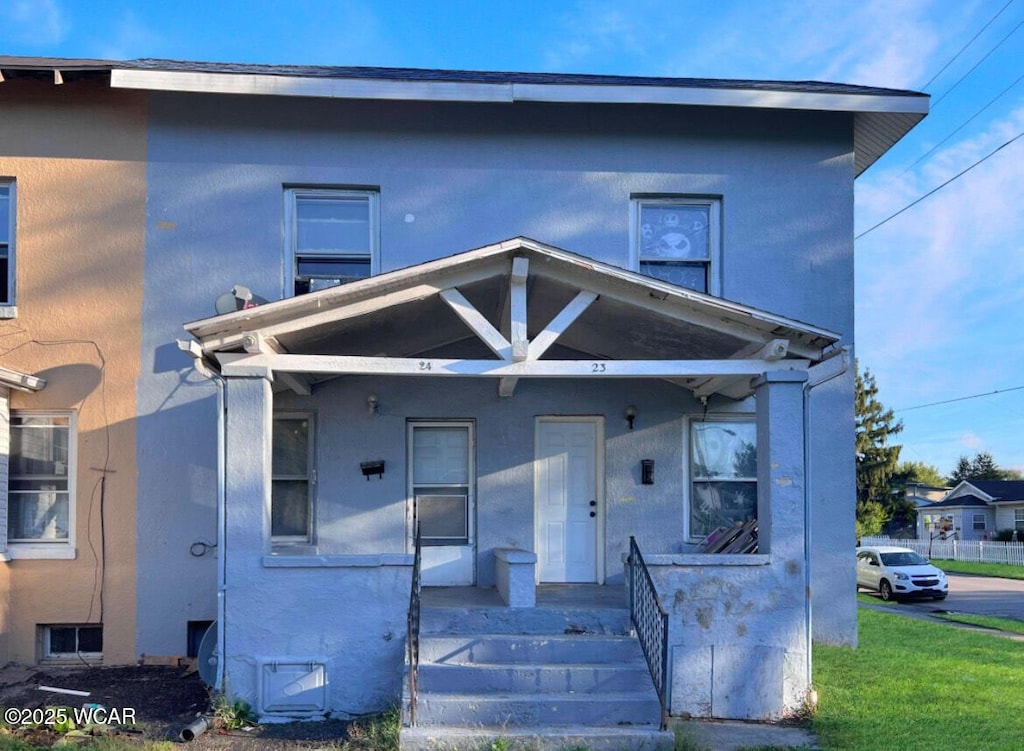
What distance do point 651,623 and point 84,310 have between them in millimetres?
7316

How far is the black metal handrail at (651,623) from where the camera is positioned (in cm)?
646

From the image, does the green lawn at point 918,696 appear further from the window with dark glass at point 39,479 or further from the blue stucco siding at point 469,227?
the window with dark glass at point 39,479

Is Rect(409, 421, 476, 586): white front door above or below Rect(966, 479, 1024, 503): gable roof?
above

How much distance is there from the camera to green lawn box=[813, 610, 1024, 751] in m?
6.63

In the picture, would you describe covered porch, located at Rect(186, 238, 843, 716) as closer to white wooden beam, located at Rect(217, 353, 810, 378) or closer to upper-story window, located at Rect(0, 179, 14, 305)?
white wooden beam, located at Rect(217, 353, 810, 378)

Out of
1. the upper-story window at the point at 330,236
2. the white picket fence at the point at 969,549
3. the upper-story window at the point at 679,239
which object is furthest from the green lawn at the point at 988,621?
the white picket fence at the point at 969,549

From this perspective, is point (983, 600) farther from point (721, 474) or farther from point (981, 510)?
point (981, 510)

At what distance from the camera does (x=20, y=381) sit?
8.92m

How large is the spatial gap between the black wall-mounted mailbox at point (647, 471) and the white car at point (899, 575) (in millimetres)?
14590

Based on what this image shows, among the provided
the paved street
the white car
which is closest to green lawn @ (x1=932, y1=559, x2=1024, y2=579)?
the paved street

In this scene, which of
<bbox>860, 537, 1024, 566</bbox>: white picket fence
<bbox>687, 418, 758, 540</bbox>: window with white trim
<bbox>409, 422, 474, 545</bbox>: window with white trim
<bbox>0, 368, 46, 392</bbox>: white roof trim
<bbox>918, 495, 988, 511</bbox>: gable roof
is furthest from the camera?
<bbox>918, 495, 988, 511</bbox>: gable roof

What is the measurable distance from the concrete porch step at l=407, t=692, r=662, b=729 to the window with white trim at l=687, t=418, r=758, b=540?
11.6ft

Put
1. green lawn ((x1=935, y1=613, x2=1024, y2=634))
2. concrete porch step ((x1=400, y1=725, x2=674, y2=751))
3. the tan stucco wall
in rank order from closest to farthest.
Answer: concrete porch step ((x1=400, y1=725, x2=674, y2=751))
the tan stucco wall
green lawn ((x1=935, y1=613, x2=1024, y2=634))

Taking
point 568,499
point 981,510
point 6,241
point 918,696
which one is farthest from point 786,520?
point 981,510
